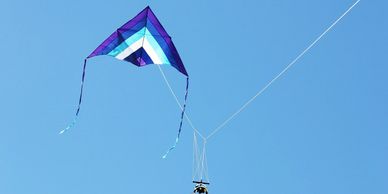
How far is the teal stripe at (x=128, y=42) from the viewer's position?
1379 cm

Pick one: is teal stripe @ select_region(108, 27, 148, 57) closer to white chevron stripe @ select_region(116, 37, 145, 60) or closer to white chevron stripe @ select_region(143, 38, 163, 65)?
white chevron stripe @ select_region(116, 37, 145, 60)

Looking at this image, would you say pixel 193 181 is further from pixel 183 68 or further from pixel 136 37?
pixel 136 37

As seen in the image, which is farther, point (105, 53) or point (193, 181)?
point (105, 53)

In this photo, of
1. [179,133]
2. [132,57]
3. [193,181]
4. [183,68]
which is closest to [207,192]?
[193,181]

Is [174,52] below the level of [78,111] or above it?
above

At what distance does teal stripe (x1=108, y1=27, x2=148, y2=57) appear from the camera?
13789 mm

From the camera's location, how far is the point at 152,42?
46.4 feet

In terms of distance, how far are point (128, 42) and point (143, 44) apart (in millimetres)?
536

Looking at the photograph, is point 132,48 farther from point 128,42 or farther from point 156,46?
point 156,46

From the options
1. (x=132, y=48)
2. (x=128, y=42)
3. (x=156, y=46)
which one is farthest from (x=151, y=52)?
(x=128, y=42)

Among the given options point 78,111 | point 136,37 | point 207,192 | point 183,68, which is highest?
point 136,37

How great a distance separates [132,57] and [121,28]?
119 centimetres

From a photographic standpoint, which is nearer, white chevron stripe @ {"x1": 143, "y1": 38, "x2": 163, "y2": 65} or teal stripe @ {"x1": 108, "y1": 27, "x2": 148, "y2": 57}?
teal stripe @ {"x1": 108, "y1": 27, "x2": 148, "y2": 57}

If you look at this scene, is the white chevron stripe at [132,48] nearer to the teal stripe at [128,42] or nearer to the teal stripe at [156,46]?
the teal stripe at [128,42]
